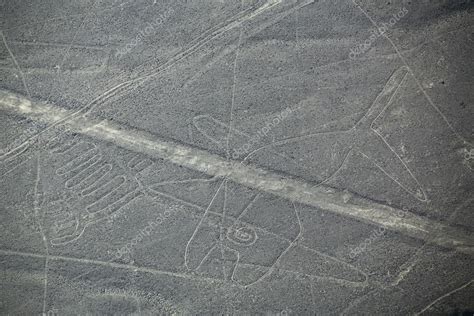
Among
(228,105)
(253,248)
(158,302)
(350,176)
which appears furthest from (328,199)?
Answer: (158,302)

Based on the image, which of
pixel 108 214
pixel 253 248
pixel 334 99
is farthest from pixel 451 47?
pixel 108 214

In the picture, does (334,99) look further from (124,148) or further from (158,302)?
(158,302)

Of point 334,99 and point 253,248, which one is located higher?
point 334,99

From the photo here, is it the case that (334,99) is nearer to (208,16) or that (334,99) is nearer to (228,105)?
(228,105)

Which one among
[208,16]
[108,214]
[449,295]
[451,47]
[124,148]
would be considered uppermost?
[208,16]

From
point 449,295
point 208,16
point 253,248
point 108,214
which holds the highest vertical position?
point 208,16

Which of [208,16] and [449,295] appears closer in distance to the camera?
[449,295]
